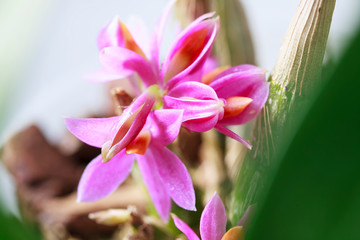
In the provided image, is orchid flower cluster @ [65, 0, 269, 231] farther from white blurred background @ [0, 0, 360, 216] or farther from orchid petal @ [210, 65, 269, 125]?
white blurred background @ [0, 0, 360, 216]

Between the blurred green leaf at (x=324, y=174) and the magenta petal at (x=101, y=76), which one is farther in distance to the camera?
the magenta petal at (x=101, y=76)

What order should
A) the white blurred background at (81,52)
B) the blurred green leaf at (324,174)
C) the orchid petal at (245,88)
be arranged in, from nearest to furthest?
the blurred green leaf at (324,174) → the orchid petal at (245,88) → the white blurred background at (81,52)

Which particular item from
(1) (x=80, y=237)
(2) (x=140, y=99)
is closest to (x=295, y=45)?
(2) (x=140, y=99)

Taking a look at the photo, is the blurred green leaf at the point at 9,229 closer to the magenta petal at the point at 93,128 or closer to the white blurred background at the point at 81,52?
the magenta petal at the point at 93,128

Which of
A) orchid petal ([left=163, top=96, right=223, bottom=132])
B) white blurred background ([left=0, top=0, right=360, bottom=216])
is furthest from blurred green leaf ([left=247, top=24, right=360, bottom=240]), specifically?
white blurred background ([left=0, top=0, right=360, bottom=216])

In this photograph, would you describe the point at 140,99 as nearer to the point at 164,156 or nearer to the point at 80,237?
the point at 164,156

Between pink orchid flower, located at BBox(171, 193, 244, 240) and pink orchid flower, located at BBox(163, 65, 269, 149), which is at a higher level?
pink orchid flower, located at BBox(163, 65, 269, 149)

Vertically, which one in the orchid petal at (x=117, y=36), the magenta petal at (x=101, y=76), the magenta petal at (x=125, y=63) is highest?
the orchid petal at (x=117, y=36)

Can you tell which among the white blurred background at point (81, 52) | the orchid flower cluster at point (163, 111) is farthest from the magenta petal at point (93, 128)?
the white blurred background at point (81, 52)
